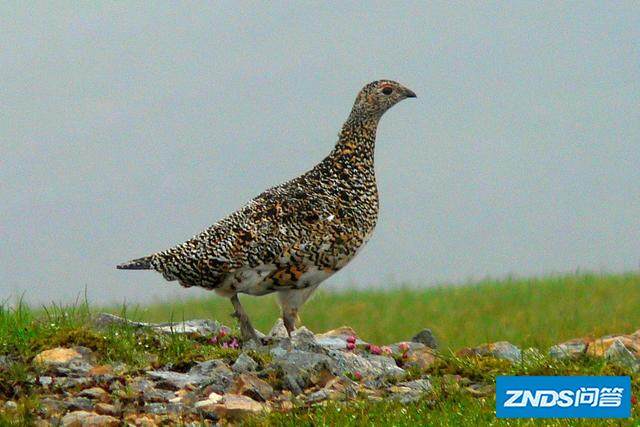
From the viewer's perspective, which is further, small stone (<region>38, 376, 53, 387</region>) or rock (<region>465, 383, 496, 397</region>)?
small stone (<region>38, 376, 53, 387</region>)

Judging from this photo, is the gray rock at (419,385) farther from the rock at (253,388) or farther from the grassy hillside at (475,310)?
the grassy hillside at (475,310)

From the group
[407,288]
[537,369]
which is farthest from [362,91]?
[407,288]

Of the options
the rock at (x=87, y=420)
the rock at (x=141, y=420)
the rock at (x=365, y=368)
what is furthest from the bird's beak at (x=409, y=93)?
the rock at (x=87, y=420)

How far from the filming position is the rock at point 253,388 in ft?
26.8

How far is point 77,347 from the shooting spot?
9.38 m

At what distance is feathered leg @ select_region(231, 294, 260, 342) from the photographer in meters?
10.1

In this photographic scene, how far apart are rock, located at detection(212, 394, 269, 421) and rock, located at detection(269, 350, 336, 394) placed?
0.63 metres

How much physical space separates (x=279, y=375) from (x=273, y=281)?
1.28 m

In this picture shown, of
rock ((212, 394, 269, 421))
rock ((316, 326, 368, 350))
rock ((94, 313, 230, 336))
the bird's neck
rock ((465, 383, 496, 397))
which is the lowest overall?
rock ((465, 383, 496, 397))

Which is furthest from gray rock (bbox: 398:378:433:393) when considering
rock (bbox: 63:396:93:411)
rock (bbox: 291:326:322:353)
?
rock (bbox: 63:396:93:411)

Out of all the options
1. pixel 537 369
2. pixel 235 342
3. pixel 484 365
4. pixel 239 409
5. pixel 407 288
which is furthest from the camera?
pixel 407 288

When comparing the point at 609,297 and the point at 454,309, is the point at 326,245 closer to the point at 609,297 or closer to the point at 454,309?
the point at 454,309

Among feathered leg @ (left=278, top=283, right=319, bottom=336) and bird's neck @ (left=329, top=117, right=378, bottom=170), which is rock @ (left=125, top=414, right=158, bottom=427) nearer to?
feathered leg @ (left=278, top=283, right=319, bottom=336)

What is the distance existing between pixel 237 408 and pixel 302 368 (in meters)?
1.10
